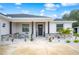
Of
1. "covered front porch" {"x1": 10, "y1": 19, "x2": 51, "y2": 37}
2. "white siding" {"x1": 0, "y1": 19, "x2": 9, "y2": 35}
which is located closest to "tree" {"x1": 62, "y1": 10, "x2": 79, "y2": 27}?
"covered front porch" {"x1": 10, "y1": 19, "x2": 51, "y2": 37}

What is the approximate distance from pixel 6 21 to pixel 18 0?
4.68 metres

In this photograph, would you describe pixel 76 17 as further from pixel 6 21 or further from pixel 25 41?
pixel 6 21

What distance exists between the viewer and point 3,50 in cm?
1009

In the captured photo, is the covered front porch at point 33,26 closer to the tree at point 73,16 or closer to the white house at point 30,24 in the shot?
the white house at point 30,24

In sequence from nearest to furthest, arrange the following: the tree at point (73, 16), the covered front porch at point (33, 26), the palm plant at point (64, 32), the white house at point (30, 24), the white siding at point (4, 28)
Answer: the palm plant at point (64, 32), the tree at point (73, 16), the white siding at point (4, 28), the white house at point (30, 24), the covered front porch at point (33, 26)

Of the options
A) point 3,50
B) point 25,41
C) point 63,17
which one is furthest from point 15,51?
point 63,17

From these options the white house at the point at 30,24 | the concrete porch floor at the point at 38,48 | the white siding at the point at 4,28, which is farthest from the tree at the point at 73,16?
the white siding at the point at 4,28

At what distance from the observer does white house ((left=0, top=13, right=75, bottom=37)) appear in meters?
13.6

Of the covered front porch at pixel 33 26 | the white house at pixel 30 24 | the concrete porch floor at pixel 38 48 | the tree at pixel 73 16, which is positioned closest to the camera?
the concrete porch floor at pixel 38 48

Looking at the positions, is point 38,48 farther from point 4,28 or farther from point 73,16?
point 4,28

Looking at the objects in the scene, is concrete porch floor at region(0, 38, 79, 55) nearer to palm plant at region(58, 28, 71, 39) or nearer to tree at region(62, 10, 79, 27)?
palm plant at region(58, 28, 71, 39)

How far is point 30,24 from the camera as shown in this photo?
1449 cm

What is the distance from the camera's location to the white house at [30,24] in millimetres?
13602
